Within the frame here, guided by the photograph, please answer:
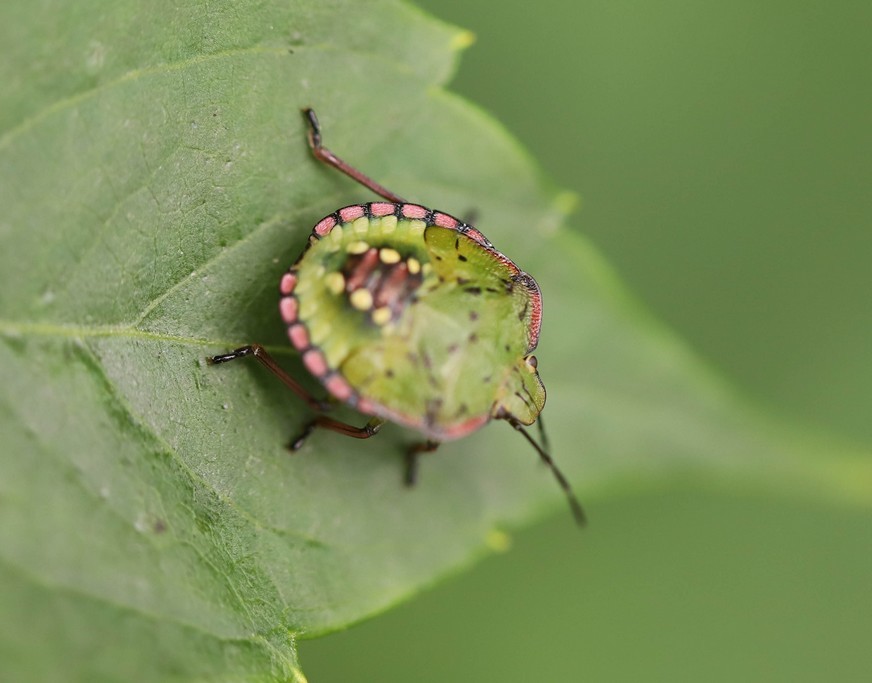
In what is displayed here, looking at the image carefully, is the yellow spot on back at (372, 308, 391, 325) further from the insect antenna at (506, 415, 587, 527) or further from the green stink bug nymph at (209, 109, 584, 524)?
the insect antenna at (506, 415, 587, 527)

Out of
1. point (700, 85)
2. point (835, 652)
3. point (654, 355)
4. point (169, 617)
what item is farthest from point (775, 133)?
point (169, 617)

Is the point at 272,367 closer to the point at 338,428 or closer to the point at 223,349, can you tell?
the point at 223,349

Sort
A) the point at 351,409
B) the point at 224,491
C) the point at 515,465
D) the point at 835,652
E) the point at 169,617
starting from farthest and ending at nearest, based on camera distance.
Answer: the point at 835,652 < the point at 515,465 < the point at 351,409 < the point at 224,491 < the point at 169,617

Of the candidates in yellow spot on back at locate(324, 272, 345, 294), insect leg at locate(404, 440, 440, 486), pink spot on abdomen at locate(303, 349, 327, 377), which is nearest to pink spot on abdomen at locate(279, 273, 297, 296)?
yellow spot on back at locate(324, 272, 345, 294)

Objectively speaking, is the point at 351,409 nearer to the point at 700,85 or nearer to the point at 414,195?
the point at 414,195

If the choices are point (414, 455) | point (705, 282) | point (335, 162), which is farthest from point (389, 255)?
point (705, 282)
